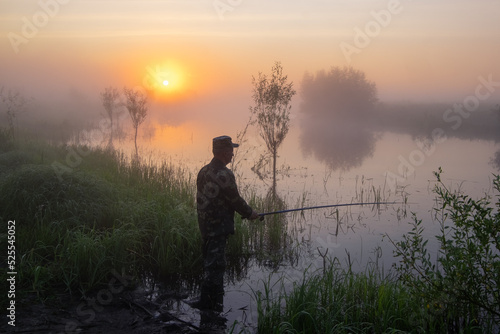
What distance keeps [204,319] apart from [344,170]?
15722 mm

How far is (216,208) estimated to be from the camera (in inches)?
226

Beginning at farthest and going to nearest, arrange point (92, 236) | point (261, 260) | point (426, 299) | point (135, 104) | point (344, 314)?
point (135, 104), point (261, 260), point (92, 236), point (344, 314), point (426, 299)

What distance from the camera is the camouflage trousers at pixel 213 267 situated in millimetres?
5785

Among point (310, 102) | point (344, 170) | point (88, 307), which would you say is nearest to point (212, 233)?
point (88, 307)

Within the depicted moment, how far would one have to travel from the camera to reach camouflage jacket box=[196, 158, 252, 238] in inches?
222

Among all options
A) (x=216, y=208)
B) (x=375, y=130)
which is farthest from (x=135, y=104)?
(x=375, y=130)

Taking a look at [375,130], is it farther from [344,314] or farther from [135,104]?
[344,314]

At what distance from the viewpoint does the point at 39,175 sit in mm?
7918

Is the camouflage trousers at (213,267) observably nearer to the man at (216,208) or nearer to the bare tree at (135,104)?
the man at (216,208)

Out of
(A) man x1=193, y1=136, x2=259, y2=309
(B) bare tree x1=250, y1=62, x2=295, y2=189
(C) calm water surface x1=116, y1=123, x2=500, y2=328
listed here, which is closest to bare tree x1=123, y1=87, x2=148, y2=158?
(C) calm water surface x1=116, y1=123, x2=500, y2=328

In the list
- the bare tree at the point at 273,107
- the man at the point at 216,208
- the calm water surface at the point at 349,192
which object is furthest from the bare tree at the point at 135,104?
the man at the point at 216,208

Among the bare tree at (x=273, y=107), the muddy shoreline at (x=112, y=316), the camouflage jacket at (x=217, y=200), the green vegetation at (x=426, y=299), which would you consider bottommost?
the muddy shoreline at (x=112, y=316)

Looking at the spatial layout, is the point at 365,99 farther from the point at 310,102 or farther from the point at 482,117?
the point at 482,117

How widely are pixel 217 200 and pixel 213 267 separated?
3.65 ft
